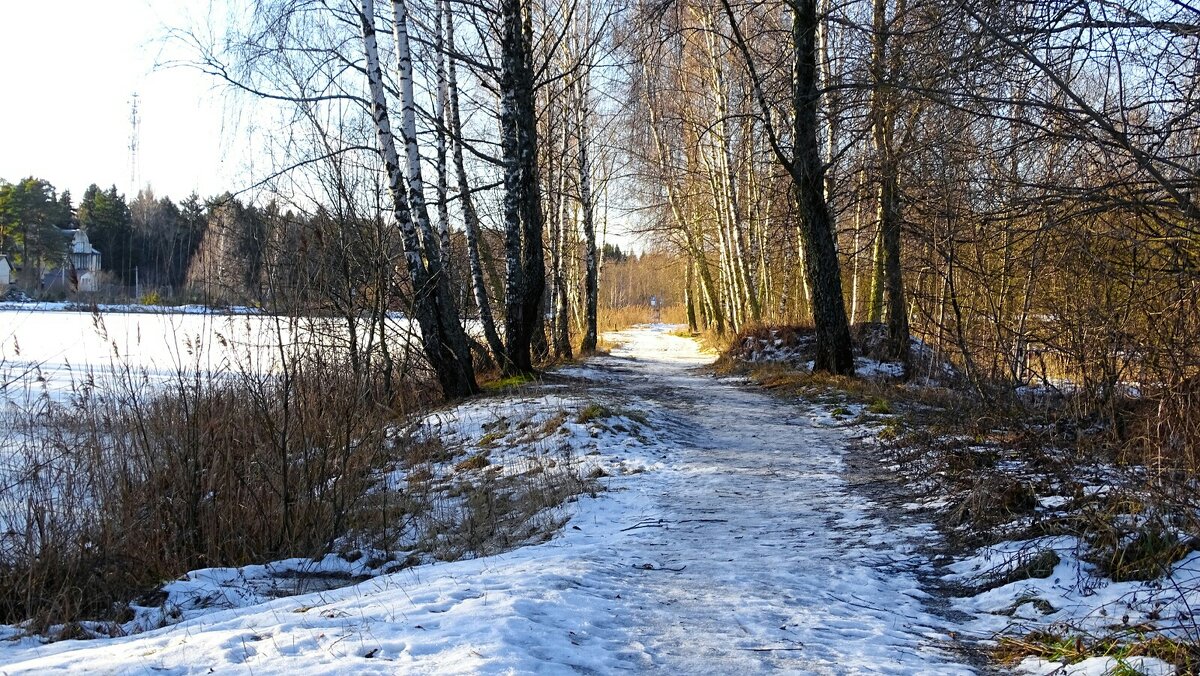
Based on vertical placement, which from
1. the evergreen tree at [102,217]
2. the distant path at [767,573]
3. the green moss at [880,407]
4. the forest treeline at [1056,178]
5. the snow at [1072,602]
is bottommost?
the distant path at [767,573]

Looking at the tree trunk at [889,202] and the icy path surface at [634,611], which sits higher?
the tree trunk at [889,202]

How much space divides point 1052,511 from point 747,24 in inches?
580

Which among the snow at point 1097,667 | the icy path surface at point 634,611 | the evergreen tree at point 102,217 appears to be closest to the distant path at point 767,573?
the icy path surface at point 634,611

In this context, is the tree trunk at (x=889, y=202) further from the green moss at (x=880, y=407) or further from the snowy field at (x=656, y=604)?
the snowy field at (x=656, y=604)

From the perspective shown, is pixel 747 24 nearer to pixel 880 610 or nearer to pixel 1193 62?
pixel 1193 62

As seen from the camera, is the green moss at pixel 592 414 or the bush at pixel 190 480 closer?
the bush at pixel 190 480

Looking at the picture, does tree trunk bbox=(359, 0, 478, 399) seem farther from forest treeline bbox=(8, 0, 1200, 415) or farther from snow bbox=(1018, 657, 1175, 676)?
snow bbox=(1018, 657, 1175, 676)

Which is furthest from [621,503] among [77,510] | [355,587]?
[77,510]

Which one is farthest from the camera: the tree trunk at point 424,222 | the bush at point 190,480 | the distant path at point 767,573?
the tree trunk at point 424,222

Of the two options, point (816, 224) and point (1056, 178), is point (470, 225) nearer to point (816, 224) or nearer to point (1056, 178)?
point (816, 224)

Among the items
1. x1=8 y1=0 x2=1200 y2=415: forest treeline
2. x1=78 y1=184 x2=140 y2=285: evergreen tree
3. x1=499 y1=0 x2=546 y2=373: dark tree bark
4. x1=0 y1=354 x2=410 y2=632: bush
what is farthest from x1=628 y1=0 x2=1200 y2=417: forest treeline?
x1=78 y1=184 x2=140 y2=285: evergreen tree

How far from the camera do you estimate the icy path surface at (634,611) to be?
3.10 meters

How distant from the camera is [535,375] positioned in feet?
42.1

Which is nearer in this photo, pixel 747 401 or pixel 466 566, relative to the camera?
pixel 466 566
